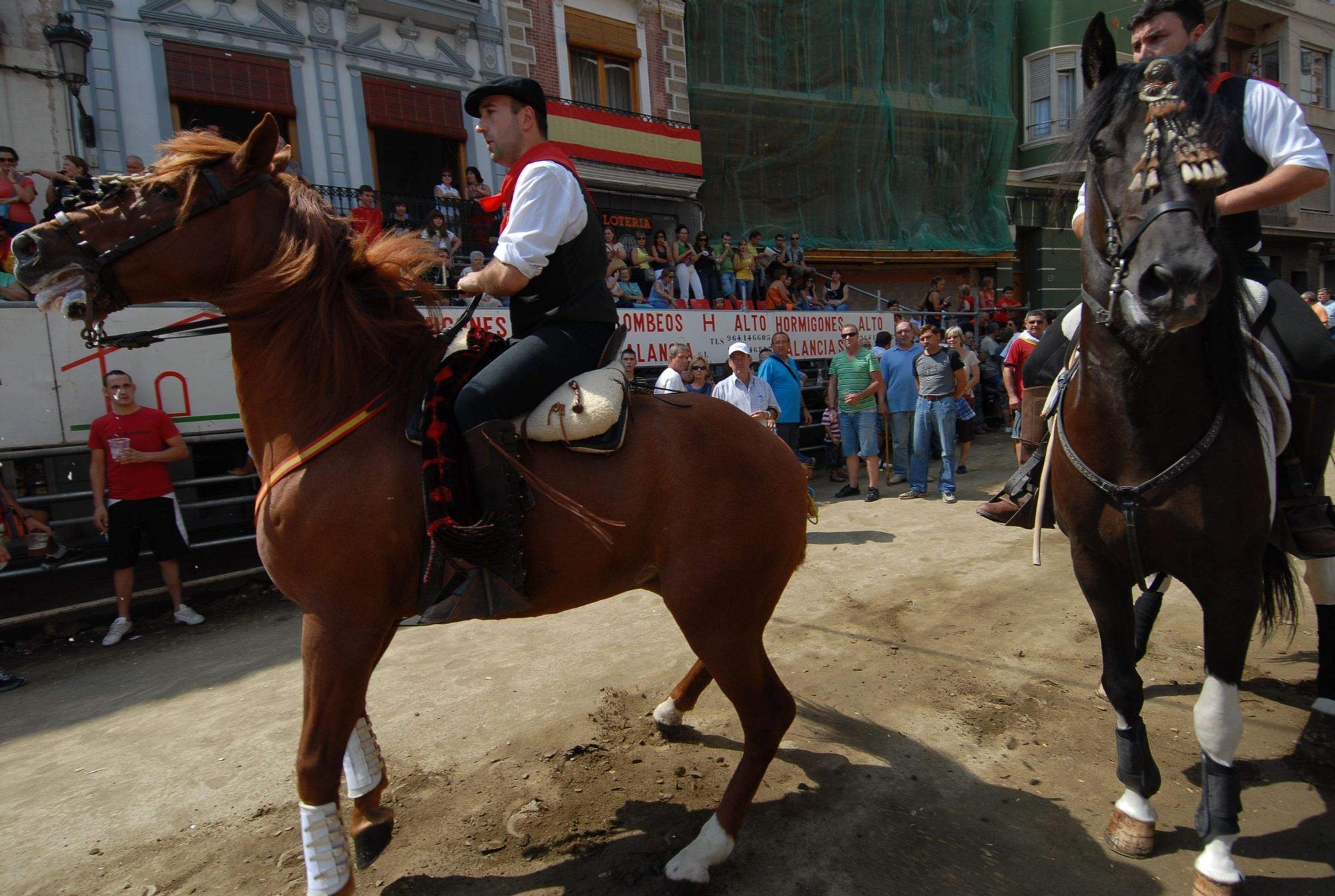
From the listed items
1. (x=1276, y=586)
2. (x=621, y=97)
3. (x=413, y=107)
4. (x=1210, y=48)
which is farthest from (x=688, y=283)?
(x=1210, y=48)

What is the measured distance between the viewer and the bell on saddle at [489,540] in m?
2.48

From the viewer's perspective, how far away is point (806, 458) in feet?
40.4

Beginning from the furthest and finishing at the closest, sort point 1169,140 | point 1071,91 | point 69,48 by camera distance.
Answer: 1. point 1071,91
2. point 69,48
3. point 1169,140

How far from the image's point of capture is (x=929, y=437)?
32.7 ft

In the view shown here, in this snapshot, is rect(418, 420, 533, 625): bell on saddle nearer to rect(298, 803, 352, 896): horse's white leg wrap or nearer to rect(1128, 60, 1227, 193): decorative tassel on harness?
rect(298, 803, 352, 896): horse's white leg wrap

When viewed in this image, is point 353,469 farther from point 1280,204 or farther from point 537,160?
point 1280,204

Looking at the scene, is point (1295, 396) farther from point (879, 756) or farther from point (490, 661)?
point (490, 661)

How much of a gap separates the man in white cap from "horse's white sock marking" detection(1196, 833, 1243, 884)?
5964 millimetres

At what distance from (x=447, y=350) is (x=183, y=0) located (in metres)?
13.5

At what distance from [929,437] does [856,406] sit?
1.06 meters

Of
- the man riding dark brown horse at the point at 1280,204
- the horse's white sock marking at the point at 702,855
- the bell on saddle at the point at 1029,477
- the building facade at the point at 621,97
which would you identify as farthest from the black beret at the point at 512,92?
the building facade at the point at 621,97

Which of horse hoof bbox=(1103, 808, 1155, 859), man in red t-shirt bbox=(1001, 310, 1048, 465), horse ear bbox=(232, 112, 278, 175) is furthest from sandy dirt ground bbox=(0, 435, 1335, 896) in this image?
man in red t-shirt bbox=(1001, 310, 1048, 465)

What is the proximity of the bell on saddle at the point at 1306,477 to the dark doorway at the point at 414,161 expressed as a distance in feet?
47.5

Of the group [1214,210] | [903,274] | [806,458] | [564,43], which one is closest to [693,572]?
[1214,210]
